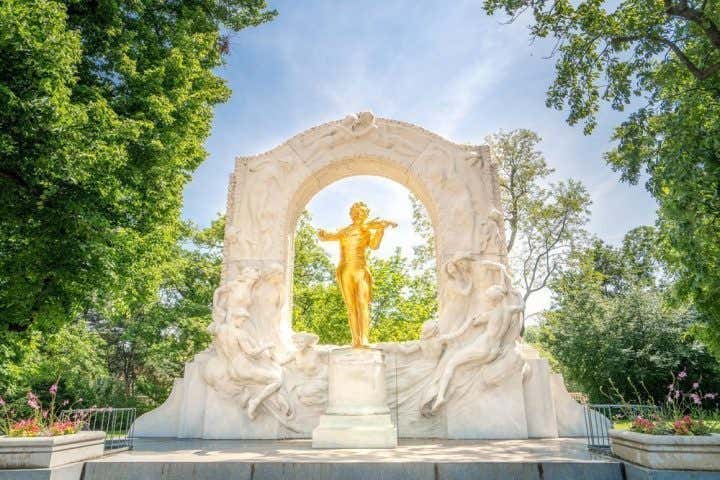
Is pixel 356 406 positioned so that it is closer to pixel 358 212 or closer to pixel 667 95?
pixel 358 212

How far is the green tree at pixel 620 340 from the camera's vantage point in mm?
17844

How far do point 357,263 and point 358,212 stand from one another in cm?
101

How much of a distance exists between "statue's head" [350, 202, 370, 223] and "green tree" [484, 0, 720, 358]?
4650 millimetres

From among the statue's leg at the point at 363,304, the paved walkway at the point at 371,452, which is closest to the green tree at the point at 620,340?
the paved walkway at the point at 371,452

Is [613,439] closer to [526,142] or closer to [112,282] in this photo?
[112,282]

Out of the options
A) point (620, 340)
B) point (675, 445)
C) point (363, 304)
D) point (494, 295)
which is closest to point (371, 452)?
point (363, 304)

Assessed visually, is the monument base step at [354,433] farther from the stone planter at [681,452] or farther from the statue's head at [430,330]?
the stone planter at [681,452]

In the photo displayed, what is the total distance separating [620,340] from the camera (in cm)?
1902

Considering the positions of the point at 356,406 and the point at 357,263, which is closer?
the point at 356,406

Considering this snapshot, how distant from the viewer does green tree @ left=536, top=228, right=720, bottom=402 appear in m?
17.8

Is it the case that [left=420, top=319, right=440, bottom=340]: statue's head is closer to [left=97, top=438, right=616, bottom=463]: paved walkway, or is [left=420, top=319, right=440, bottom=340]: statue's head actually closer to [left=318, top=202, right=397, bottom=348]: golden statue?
[left=318, top=202, right=397, bottom=348]: golden statue

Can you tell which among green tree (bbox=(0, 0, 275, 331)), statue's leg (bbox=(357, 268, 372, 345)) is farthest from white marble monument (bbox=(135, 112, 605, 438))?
green tree (bbox=(0, 0, 275, 331))

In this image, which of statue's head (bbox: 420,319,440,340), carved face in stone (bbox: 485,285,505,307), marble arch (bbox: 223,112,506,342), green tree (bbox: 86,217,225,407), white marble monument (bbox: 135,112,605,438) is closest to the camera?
white marble monument (bbox: 135,112,605,438)

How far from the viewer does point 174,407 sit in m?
9.52
